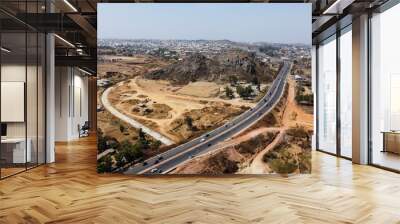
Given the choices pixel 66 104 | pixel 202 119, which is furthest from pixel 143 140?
pixel 66 104

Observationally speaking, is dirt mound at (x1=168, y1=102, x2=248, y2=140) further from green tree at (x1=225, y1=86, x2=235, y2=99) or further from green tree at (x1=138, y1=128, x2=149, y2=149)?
green tree at (x1=138, y1=128, x2=149, y2=149)

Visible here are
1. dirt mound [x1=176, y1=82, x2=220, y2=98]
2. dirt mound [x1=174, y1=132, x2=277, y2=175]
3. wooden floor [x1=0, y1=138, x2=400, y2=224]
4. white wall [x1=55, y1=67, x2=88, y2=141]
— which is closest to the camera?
wooden floor [x1=0, y1=138, x2=400, y2=224]

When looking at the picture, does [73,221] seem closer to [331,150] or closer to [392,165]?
[392,165]

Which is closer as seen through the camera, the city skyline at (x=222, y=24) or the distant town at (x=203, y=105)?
the distant town at (x=203, y=105)

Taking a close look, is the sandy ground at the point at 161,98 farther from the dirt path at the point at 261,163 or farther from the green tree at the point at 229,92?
the dirt path at the point at 261,163

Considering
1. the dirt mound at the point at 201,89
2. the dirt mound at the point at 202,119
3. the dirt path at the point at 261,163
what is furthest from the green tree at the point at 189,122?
the dirt path at the point at 261,163

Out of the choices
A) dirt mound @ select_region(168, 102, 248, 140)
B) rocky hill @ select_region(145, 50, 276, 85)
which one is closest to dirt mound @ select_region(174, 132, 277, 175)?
dirt mound @ select_region(168, 102, 248, 140)
